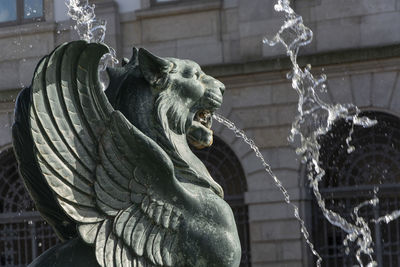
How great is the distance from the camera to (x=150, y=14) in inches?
637

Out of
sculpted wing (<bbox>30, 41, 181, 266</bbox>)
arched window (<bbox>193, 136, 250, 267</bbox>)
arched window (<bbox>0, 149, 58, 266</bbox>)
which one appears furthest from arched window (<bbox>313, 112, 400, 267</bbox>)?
sculpted wing (<bbox>30, 41, 181, 266</bbox>)

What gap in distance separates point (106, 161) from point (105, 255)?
26cm

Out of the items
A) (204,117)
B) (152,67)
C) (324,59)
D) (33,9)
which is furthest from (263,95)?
(152,67)

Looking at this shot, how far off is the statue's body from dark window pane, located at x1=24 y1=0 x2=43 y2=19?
13.2 meters

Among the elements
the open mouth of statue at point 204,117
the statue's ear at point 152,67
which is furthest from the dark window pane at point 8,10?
the statue's ear at point 152,67

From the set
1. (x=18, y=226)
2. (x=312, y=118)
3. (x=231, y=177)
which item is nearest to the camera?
(x=312, y=118)

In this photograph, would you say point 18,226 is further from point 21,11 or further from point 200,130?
point 200,130

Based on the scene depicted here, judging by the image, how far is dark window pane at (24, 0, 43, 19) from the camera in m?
16.8

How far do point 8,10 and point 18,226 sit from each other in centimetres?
279

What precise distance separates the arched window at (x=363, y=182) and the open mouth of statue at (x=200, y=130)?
10.6 metres

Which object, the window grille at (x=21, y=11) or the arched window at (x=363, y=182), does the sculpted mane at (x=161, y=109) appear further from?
the window grille at (x=21, y=11)

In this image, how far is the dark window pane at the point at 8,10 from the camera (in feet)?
55.4

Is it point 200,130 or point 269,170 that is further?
point 269,170

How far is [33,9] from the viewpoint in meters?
16.9
